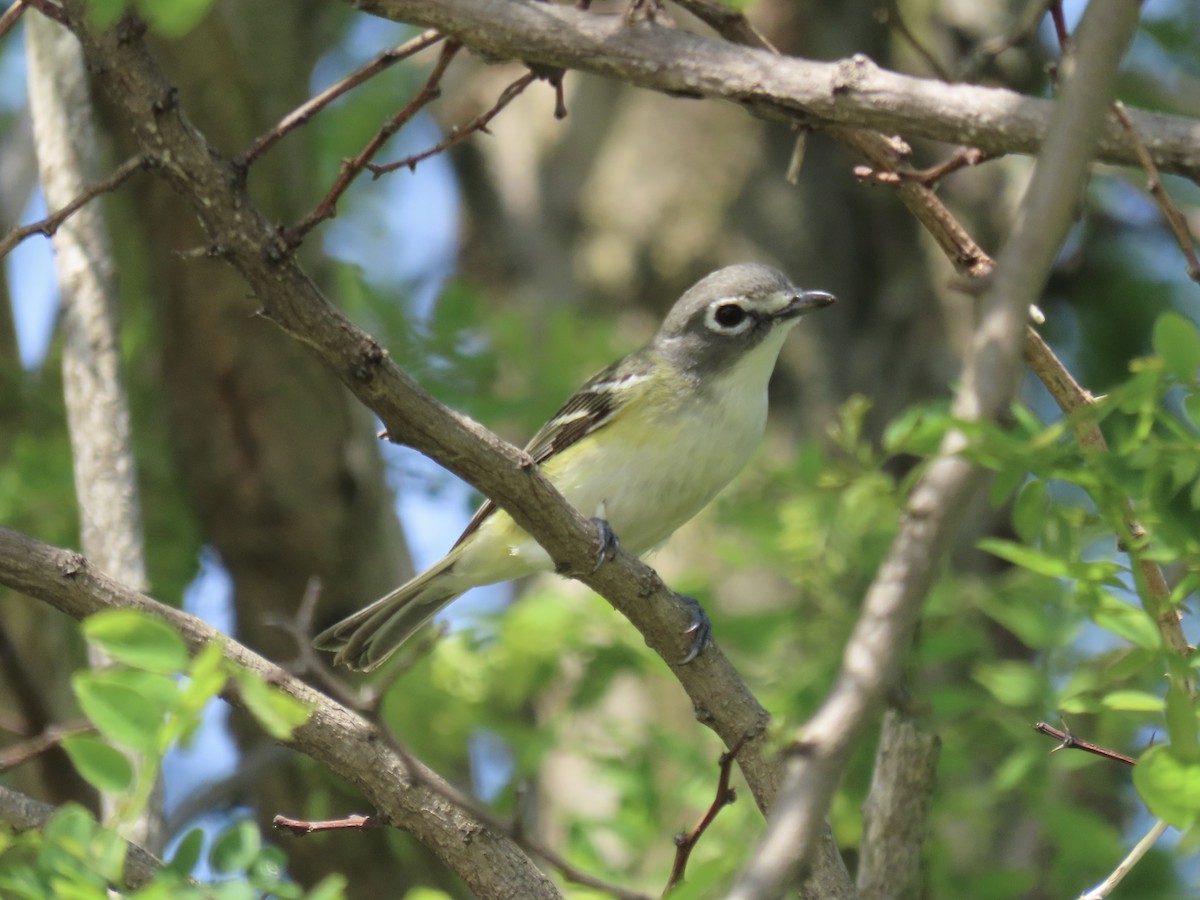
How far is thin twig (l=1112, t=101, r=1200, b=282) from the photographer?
115 inches

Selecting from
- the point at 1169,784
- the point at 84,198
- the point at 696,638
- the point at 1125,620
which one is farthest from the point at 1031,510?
the point at 84,198

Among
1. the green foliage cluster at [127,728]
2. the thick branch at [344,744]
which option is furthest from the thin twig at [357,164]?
the green foliage cluster at [127,728]

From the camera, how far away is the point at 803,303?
5.58 metres

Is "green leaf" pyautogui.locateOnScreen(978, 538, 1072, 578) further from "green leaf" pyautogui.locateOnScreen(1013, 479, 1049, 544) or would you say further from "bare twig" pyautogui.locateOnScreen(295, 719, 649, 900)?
"bare twig" pyautogui.locateOnScreen(295, 719, 649, 900)

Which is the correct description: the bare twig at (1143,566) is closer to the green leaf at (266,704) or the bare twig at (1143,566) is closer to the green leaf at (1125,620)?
the green leaf at (1125,620)

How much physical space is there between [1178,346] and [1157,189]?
95 cm

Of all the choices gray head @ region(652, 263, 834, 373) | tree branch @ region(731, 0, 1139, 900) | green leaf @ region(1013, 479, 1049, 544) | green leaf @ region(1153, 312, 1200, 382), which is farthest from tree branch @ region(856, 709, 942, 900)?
gray head @ region(652, 263, 834, 373)

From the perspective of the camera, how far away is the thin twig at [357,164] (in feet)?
9.18

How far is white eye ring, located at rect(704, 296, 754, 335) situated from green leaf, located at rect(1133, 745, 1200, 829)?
3.48m

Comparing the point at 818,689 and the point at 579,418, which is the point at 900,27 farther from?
the point at 818,689

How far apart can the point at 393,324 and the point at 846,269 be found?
12.2 feet

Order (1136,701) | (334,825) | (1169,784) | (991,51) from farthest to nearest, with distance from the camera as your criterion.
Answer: (991,51)
(334,825)
(1136,701)
(1169,784)

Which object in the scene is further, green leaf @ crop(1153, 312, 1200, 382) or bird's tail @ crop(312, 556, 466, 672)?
bird's tail @ crop(312, 556, 466, 672)

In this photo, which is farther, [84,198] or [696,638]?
[696,638]
